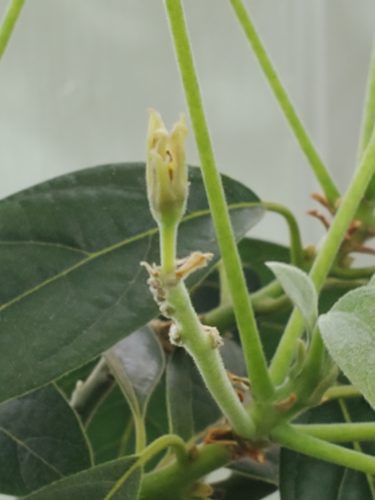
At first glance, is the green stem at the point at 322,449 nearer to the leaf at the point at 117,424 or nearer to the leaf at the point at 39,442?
the leaf at the point at 39,442

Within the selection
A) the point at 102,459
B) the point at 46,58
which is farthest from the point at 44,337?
the point at 46,58

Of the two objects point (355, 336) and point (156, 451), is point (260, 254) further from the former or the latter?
point (355, 336)

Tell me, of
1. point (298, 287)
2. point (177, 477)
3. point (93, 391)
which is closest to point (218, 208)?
point (298, 287)

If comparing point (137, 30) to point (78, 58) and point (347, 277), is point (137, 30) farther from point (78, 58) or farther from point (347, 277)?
point (347, 277)

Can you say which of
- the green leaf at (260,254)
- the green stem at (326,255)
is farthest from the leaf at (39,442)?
the green leaf at (260,254)

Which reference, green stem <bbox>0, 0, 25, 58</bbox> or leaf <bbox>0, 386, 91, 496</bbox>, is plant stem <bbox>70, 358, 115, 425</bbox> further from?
green stem <bbox>0, 0, 25, 58</bbox>

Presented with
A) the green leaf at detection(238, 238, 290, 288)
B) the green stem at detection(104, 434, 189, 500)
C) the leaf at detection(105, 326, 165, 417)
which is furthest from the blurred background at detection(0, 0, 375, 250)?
the green stem at detection(104, 434, 189, 500)
